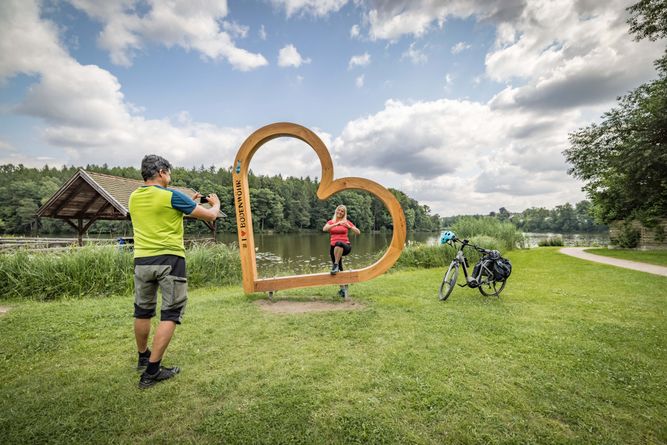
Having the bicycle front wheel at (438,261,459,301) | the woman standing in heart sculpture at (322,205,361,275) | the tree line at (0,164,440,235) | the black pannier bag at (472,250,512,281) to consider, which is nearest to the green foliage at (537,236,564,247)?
the tree line at (0,164,440,235)

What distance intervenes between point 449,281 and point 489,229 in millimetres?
13664

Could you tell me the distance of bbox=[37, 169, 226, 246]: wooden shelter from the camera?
12711 mm

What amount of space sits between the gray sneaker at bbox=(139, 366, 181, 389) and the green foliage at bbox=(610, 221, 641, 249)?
23199mm

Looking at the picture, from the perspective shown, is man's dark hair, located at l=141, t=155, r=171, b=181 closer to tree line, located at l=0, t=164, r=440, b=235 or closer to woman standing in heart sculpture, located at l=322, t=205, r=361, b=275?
woman standing in heart sculpture, located at l=322, t=205, r=361, b=275

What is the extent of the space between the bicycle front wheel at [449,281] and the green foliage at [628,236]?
58.5ft

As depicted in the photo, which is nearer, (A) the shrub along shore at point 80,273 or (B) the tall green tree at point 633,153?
(A) the shrub along shore at point 80,273

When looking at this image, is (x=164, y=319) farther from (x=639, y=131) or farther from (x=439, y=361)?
(x=639, y=131)

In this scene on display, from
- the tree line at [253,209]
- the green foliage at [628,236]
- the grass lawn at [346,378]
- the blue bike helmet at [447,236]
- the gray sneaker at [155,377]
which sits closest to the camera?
Answer: the grass lawn at [346,378]

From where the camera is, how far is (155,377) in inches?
110

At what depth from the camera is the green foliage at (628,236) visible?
16905mm

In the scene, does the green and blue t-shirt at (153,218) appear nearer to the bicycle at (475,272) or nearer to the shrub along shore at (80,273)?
the bicycle at (475,272)

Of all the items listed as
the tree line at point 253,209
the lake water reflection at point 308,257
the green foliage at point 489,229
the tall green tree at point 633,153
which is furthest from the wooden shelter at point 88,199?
the tree line at point 253,209

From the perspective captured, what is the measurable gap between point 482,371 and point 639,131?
1833 centimetres

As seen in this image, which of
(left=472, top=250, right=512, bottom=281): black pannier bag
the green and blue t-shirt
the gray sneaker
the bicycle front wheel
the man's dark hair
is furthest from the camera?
(left=472, top=250, right=512, bottom=281): black pannier bag
